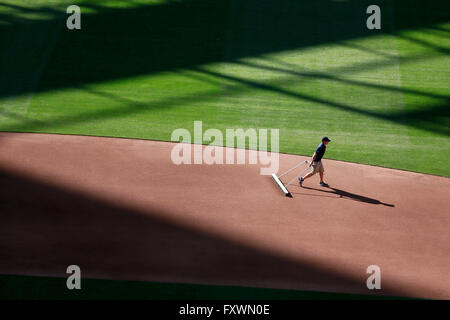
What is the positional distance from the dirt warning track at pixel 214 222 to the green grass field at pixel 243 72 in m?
2.14

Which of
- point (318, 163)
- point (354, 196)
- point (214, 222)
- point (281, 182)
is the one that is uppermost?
point (318, 163)

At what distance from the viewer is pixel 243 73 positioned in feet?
77.7

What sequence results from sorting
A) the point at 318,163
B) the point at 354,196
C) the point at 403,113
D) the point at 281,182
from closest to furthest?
the point at 354,196 → the point at 318,163 → the point at 281,182 → the point at 403,113

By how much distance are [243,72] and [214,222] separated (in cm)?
1077

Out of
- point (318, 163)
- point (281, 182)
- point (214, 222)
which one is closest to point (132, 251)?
point (214, 222)

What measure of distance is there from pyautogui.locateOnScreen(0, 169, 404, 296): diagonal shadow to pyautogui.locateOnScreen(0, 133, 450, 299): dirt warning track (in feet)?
0.08

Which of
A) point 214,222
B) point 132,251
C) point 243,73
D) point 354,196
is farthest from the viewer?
point 243,73

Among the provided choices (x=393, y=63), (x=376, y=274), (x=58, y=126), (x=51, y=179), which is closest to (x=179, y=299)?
(x=376, y=274)

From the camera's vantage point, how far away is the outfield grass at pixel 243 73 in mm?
20109

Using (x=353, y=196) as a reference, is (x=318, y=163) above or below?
above

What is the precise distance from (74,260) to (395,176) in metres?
10.2

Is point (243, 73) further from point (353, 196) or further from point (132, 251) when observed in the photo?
point (132, 251)

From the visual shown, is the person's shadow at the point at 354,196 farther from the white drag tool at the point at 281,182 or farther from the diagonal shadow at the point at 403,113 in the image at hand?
the diagonal shadow at the point at 403,113

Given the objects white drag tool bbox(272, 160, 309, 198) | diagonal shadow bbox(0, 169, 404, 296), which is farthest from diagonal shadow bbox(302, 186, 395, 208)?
diagonal shadow bbox(0, 169, 404, 296)
